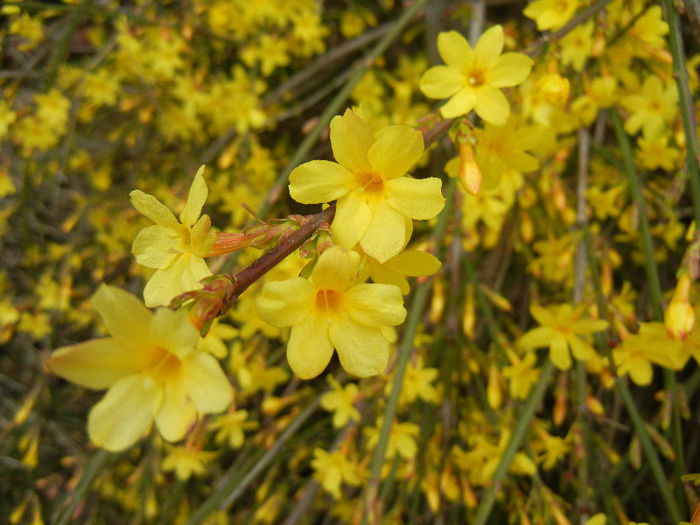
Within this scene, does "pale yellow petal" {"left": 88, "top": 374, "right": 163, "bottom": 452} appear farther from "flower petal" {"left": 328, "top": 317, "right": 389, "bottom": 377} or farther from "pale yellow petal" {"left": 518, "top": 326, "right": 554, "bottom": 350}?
"pale yellow petal" {"left": 518, "top": 326, "right": 554, "bottom": 350}

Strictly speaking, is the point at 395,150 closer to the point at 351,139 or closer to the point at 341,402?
the point at 351,139

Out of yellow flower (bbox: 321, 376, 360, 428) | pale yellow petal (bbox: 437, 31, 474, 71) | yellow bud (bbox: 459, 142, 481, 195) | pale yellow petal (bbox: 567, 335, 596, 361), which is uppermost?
pale yellow petal (bbox: 437, 31, 474, 71)

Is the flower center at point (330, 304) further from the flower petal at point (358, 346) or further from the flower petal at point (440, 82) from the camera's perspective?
the flower petal at point (440, 82)

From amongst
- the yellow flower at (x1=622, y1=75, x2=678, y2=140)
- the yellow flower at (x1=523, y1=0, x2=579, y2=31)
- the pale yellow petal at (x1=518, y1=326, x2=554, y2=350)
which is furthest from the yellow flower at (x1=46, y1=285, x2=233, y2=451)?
the yellow flower at (x1=622, y1=75, x2=678, y2=140)

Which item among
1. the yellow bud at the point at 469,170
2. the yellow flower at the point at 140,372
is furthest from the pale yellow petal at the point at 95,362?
the yellow bud at the point at 469,170

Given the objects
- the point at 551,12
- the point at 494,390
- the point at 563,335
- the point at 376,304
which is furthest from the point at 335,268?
the point at 494,390

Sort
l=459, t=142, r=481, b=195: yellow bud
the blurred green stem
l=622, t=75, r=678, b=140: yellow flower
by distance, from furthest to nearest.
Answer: l=622, t=75, r=678, b=140: yellow flower, the blurred green stem, l=459, t=142, r=481, b=195: yellow bud
